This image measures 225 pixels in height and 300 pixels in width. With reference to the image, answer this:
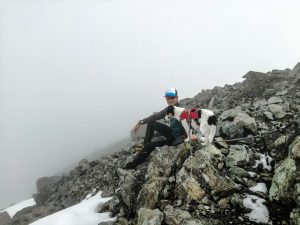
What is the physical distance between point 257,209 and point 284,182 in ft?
3.62

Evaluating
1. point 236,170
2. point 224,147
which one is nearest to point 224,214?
point 236,170

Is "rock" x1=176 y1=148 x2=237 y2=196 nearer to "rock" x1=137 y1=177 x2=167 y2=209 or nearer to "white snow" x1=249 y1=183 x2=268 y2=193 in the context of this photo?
"white snow" x1=249 y1=183 x2=268 y2=193

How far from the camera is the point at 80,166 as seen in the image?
25625 mm

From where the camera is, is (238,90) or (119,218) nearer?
(119,218)

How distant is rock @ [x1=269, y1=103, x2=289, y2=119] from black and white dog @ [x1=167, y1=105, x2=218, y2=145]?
16.4 ft

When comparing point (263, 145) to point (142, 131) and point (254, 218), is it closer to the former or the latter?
point (254, 218)

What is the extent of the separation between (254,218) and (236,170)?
200cm

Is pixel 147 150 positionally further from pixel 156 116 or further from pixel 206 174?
pixel 206 174

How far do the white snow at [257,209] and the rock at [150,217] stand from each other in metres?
2.60

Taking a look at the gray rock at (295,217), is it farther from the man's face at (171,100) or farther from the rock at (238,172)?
the man's face at (171,100)

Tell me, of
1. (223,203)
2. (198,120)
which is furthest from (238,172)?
(198,120)

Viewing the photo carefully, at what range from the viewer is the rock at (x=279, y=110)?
14.1 metres

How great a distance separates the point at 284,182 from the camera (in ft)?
26.2

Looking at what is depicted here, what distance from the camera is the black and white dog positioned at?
10.9 meters
